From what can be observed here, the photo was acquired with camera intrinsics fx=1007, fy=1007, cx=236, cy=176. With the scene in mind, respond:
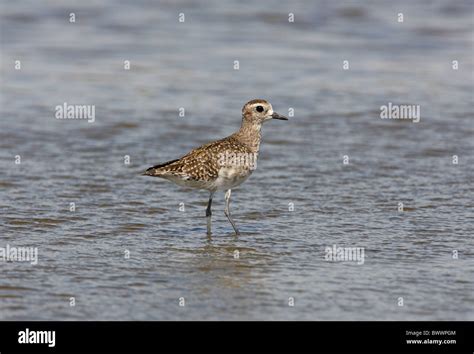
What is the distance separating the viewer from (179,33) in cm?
2489

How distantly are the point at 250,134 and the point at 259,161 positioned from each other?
3.14 meters

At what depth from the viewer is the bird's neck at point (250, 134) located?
493 inches

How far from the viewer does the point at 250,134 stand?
41.2 feet

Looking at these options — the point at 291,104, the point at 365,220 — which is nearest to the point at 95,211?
the point at 365,220

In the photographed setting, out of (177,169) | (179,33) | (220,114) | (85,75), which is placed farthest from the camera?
(179,33)

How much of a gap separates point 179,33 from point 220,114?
7139mm

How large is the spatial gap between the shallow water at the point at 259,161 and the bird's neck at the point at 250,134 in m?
1.03

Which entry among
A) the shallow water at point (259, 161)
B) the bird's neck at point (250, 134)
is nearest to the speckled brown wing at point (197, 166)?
the bird's neck at point (250, 134)

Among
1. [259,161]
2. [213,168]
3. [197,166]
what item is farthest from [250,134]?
[259,161]

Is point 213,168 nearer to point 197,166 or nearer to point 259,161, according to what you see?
point 197,166

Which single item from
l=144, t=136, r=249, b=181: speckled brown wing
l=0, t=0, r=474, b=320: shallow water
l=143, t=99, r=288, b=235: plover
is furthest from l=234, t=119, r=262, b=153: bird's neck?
l=0, t=0, r=474, b=320: shallow water
